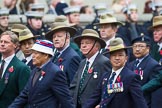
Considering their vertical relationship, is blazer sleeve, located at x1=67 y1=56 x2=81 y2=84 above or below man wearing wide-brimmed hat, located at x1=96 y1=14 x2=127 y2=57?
below

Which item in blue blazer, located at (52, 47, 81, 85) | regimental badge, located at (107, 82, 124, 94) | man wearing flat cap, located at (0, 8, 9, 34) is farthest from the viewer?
man wearing flat cap, located at (0, 8, 9, 34)

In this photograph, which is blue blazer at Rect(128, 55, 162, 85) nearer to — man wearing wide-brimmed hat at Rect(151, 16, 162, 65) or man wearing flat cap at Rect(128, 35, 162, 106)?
man wearing flat cap at Rect(128, 35, 162, 106)

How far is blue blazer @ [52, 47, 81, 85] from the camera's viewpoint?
600 inches

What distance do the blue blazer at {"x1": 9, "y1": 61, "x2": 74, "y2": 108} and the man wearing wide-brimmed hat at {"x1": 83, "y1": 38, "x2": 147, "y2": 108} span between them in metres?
0.76

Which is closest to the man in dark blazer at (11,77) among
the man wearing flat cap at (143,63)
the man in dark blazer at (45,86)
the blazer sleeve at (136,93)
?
the man in dark blazer at (45,86)

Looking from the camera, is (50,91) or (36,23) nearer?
(50,91)

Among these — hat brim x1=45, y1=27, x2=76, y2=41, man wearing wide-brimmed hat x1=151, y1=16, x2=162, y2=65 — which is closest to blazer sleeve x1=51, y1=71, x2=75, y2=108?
hat brim x1=45, y1=27, x2=76, y2=41

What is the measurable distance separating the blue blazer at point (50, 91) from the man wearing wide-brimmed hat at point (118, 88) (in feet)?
2.51

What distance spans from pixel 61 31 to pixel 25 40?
0.86 m

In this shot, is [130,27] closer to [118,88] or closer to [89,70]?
[89,70]

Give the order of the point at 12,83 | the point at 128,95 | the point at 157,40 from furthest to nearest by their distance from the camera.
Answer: the point at 157,40
the point at 12,83
the point at 128,95

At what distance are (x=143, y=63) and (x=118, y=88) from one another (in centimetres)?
242

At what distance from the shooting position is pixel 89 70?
14.7 meters

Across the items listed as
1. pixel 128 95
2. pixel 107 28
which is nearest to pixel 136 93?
pixel 128 95
